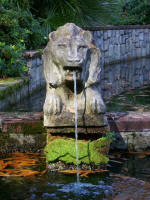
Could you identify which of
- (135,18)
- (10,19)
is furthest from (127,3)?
(10,19)

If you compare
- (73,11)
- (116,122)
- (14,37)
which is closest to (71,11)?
(73,11)

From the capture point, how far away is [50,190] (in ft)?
13.2

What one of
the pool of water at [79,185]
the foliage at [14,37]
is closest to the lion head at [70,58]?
the pool of water at [79,185]

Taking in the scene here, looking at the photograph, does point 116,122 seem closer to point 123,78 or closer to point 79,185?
point 79,185

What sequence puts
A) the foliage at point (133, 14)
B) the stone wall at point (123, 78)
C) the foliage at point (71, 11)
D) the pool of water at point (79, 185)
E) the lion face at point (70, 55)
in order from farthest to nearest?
the foliage at point (133, 14) < the foliage at point (71, 11) < the stone wall at point (123, 78) < the lion face at point (70, 55) < the pool of water at point (79, 185)

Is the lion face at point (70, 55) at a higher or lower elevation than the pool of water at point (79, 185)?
higher

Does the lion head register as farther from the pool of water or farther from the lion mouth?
the pool of water

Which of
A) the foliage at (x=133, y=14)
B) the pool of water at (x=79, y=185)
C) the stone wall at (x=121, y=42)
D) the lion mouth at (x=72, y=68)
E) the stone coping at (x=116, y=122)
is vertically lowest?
the pool of water at (x=79, y=185)

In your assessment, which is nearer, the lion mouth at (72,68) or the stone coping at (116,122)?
the lion mouth at (72,68)

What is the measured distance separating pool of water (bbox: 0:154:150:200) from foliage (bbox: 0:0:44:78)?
13.3 ft

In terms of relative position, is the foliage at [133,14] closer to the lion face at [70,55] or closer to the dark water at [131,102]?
the dark water at [131,102]

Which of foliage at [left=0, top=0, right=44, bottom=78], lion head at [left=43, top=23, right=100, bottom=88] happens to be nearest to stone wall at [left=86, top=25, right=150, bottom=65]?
foliage at [left=0, top=0, right=44, bottom=78]

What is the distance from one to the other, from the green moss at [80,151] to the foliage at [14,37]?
381 centimetres

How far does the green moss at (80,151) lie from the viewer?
462cm
